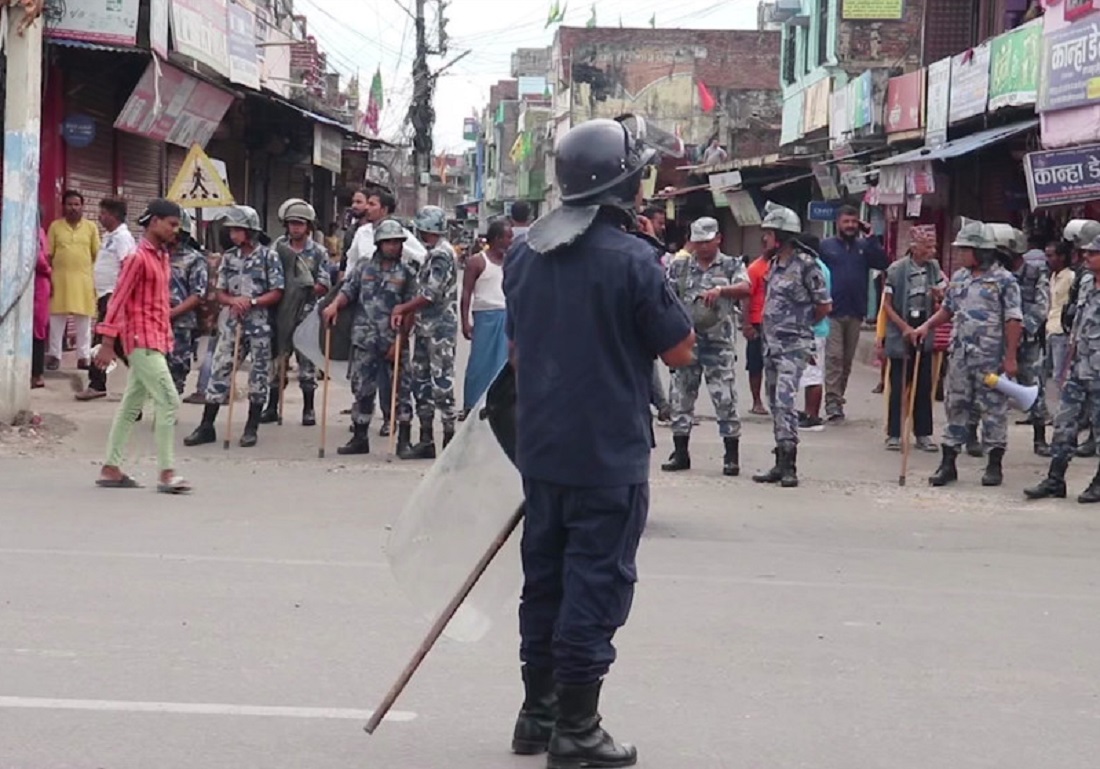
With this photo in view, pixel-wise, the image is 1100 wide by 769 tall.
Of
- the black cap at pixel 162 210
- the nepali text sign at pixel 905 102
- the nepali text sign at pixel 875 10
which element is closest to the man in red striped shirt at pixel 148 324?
the black cap at pixel 162 210

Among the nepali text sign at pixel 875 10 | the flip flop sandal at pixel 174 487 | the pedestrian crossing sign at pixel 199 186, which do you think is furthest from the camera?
the nepali text sign at pixel 875 10

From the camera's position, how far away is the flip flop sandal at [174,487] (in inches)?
406

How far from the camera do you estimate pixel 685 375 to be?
38.6 ft

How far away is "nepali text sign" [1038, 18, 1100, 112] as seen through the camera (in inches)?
682

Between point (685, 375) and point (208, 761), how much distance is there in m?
7.16

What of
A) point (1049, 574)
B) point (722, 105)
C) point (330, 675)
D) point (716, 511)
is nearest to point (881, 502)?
point (716, 511)

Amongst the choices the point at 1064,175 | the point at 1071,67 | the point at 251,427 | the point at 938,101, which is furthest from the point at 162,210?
the point at 938,101

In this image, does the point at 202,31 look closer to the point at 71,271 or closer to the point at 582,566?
the point at 71,271

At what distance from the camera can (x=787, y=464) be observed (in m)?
11.6

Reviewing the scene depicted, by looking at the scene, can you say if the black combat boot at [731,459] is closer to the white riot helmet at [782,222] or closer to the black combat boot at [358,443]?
the white riot helmet at [782,222]

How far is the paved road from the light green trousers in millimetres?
318

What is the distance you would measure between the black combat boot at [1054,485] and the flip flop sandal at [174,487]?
17.9ft

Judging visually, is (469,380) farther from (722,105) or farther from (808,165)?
(722,105)

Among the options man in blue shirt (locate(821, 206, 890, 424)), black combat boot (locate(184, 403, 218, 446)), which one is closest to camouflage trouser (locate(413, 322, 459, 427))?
black combat boot (locate(184, 403, 218, 446))
